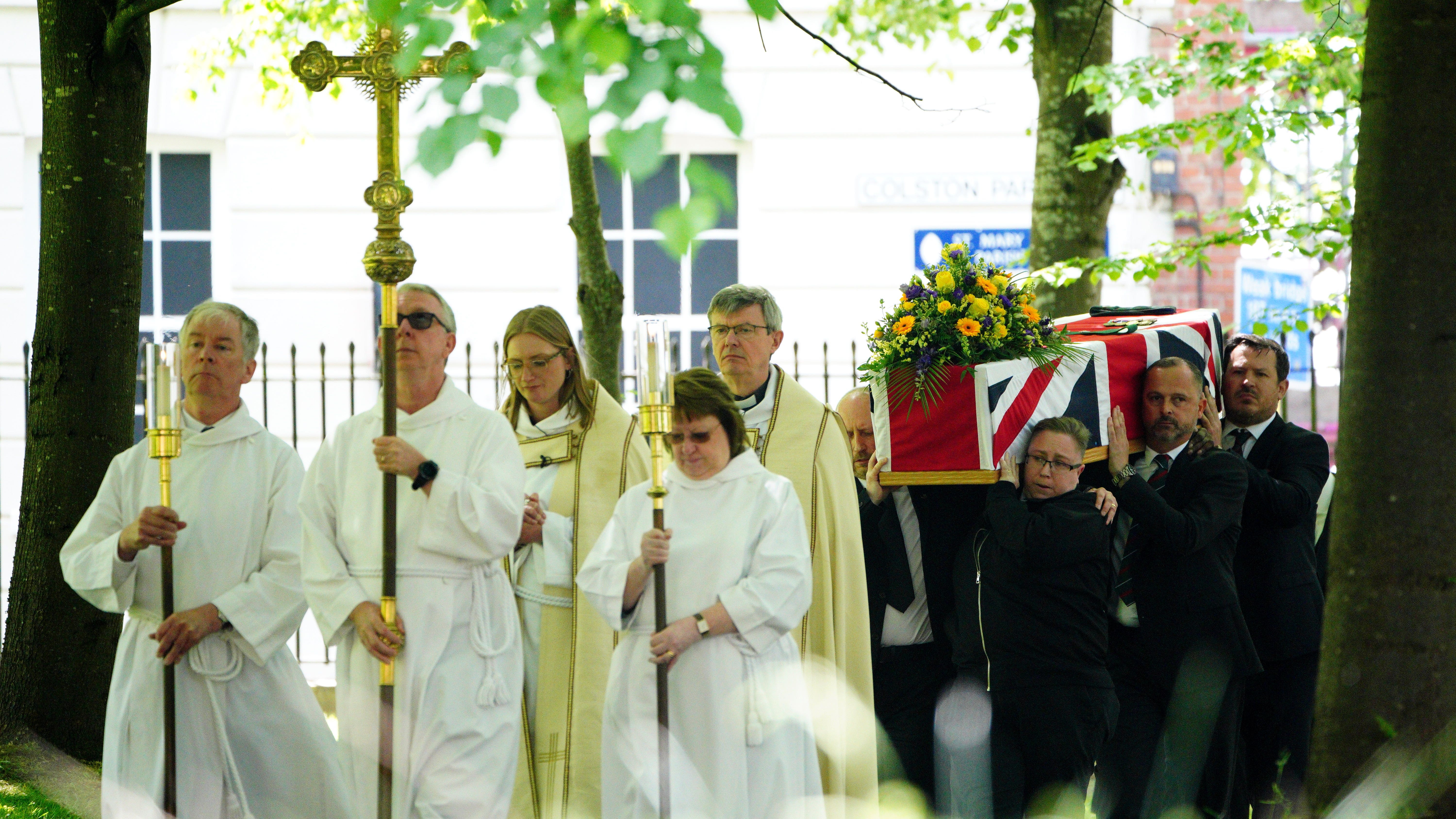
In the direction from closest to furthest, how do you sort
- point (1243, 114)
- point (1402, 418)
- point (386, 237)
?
point (1402, 418) → point (386, 237) → point (1243, 114)

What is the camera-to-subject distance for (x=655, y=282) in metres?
10.6

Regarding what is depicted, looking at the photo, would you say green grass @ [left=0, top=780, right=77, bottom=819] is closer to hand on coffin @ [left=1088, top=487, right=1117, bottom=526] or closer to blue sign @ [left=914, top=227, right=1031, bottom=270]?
hand on coffin @ [left=1088, top=487, right=1117, bottom=526]

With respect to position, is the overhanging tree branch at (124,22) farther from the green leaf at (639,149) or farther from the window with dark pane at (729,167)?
the window with dark pane at (729,167)

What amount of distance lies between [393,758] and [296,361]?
21.3ft

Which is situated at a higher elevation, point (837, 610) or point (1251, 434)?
point (1251, 434)

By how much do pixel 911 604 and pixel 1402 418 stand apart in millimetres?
1981

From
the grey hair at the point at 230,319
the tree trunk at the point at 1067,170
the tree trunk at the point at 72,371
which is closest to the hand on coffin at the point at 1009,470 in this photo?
the grey hair at the point at 230,319

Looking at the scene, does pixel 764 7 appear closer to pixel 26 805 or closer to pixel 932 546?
pixel 932 546

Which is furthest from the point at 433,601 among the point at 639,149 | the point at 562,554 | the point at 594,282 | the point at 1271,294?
the point at 1271,294

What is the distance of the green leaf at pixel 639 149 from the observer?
2393mm

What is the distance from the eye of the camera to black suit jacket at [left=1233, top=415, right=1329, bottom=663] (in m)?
5.07

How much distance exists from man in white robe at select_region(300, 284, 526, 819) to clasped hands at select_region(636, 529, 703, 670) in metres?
0.44

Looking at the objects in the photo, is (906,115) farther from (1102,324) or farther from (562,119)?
(562,119)

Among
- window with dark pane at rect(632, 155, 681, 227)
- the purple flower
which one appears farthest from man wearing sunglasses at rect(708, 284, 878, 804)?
window with dark pane at rect(632, 155, 681, 227)
